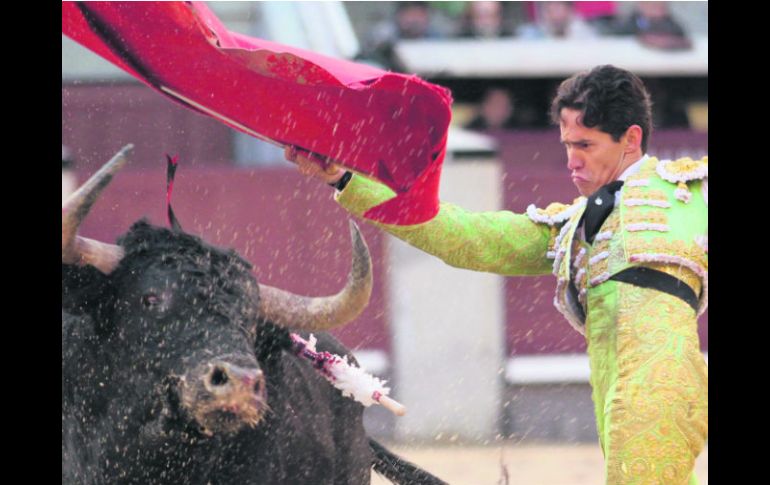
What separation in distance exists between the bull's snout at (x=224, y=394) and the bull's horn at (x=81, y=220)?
415 mm

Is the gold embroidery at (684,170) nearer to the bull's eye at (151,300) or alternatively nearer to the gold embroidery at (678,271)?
the gold embroidery at (678,271)

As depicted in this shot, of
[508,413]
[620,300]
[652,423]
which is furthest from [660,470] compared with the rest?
[508,413]

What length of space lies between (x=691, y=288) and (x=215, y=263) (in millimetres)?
1107

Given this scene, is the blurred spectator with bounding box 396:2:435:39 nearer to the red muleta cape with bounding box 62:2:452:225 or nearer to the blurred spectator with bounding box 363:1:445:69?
the blurred spectator with bounding box 363:1:445:69

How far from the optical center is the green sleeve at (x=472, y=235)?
3.31 metres

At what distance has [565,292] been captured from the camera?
127 inches

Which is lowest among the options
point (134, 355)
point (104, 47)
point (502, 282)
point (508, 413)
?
point (508, 413)

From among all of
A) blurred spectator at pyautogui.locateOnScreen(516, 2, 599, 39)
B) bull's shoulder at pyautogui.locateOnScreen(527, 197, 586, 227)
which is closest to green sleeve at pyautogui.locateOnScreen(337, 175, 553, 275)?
bull's shoulder at pyautogui.locateOnScreen(527, 197, 586, 227)

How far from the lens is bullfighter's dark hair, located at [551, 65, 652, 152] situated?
310 centimetres

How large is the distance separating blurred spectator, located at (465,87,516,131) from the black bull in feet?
16.8

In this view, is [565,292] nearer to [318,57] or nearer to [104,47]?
[318,57]

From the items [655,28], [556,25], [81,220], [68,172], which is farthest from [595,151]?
[655,28]
